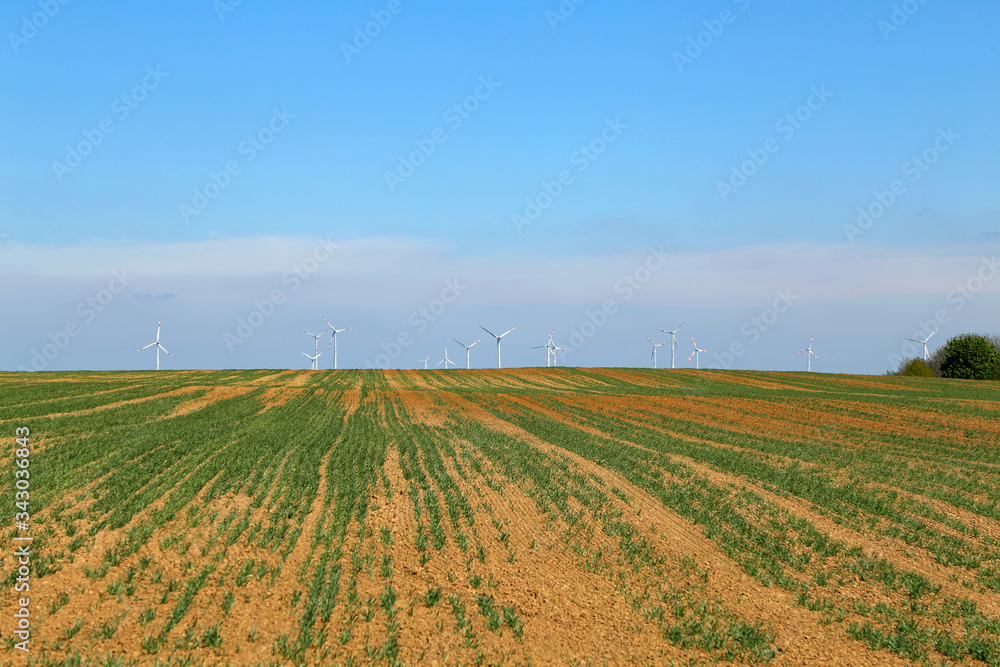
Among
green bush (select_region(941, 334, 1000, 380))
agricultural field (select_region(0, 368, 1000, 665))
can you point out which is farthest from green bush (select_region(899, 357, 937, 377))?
agricultural field (select_region(0, 368, 1000, 665))

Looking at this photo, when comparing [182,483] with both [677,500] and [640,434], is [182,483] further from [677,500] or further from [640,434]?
[640,434]

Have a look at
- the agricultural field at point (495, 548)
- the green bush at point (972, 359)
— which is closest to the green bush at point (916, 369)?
the green bush at point (972, 359)

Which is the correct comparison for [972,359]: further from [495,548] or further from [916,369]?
[495,548]

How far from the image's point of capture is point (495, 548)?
15281 mm

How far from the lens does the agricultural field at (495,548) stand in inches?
424

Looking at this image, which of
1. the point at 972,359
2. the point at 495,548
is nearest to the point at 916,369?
the point at 972,359

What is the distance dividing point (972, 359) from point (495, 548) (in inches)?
4471

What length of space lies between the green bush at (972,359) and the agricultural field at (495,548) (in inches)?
3353

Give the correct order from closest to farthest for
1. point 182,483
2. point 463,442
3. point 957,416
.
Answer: point 182,483, point 463,442, point 957,416

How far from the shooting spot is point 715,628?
11484 mm

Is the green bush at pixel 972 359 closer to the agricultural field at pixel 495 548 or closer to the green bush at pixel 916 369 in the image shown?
the green bush at pixel 916 369

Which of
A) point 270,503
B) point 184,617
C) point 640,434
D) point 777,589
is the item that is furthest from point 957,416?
point 184,617

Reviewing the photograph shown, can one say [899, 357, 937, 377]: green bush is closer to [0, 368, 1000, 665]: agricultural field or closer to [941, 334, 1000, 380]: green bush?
[941, 334, 1000, 380]: green bush

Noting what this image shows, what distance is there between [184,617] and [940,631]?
12.2m
